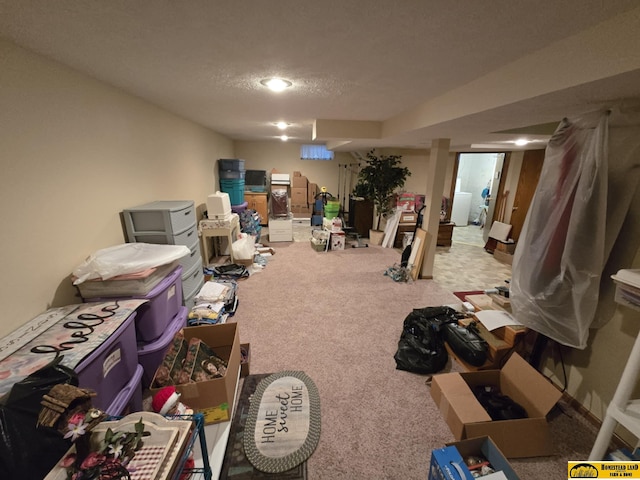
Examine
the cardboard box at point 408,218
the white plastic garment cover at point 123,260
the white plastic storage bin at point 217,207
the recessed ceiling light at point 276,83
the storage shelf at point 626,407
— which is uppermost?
the recessed ceiling light at point 276,83

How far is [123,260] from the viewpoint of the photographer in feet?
5.36

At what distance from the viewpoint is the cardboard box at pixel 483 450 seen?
3.92 ft

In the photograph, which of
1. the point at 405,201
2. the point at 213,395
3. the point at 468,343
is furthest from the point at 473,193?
the point at 213,395

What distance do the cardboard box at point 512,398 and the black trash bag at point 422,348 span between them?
224mm

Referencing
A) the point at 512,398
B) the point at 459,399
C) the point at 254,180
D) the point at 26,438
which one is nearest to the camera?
the point at 26,438

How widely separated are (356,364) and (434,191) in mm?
2399

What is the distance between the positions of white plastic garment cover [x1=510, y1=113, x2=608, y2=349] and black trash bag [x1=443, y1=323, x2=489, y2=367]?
1.15ft

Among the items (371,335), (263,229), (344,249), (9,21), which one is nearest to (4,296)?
(9,21)

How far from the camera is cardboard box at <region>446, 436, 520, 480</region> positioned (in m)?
1.20

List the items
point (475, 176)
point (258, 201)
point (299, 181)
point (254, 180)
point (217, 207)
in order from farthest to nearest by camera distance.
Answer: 1. point (475, 176)
2. point (299, 181)
3. point (254, 180)
4. point (258, 201)
5. point (217, 207)

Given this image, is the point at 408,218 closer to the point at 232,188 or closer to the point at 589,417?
the point at 232,188

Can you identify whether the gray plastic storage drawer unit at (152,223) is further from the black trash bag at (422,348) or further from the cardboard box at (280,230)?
the cardboard box at (280,230)

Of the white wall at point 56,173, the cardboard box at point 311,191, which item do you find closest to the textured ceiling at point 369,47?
the white wall at point 56,173

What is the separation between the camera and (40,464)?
0.78m
